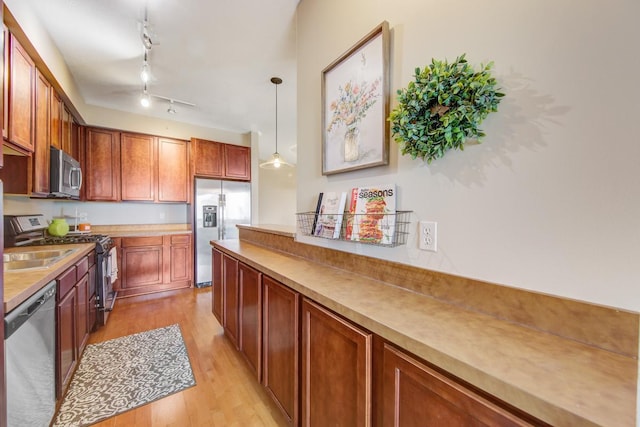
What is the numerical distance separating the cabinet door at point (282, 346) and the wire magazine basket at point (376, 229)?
43 centimetres

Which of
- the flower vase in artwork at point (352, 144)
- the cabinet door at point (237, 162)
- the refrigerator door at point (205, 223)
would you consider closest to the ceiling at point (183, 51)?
the cabinet door at point (237, 162)

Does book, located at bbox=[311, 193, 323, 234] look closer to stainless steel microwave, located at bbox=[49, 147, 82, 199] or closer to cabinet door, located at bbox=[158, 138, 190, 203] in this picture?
stainless steel microwave, located at bbox=[49, 147, 82, 199]

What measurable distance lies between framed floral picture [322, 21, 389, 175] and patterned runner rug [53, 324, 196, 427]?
191 centimetres

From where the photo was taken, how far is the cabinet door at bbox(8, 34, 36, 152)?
1.71 metres

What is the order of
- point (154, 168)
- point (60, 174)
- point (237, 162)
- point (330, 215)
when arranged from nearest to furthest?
point (330, 215), point (60, 174), point (154, 168), point (237, 162)

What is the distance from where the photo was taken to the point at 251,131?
4.62 metres

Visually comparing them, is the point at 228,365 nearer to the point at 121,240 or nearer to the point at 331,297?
the point at 331,297

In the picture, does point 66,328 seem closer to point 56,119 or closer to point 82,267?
point 82,267

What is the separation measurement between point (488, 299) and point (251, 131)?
450 centimetres

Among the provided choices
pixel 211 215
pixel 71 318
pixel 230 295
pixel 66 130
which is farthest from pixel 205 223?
pixel 71 318

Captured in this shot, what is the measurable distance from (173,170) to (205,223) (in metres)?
0.96

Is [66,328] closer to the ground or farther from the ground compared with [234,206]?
closer to the ground

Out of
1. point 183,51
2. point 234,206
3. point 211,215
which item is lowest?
point 211,215

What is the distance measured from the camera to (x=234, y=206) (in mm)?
4293
